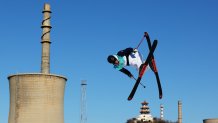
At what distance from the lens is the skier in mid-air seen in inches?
1065

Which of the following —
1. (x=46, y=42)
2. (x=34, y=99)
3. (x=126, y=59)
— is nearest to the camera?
(x=126, y=59)

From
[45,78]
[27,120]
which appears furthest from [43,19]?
[27,120]

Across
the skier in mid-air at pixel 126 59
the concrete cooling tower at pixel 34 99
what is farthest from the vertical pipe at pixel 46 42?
the skier in mid-air at pixel 126 59

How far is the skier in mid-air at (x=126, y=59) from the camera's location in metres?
27.1

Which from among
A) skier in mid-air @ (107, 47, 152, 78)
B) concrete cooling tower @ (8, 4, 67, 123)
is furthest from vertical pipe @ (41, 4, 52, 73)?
skier in mid-air @ (107, 47, 152, 78)

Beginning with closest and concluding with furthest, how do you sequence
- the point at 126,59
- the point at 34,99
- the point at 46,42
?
the point at 126,59
the point at 34,99
the point at 46,42

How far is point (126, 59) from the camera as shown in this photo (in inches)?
1088

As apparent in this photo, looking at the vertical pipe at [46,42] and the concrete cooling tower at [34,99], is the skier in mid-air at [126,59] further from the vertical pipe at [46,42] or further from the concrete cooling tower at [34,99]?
the vertical pipe at [46,42]

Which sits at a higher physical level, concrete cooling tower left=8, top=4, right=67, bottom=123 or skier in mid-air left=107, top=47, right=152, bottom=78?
skier in mid-air left=107, top=47, right=152, bottom=78

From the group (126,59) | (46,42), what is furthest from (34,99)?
(126,59)

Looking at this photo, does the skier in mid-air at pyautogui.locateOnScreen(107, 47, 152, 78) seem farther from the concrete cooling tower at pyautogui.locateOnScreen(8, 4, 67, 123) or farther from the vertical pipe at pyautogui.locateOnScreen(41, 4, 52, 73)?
the vertical pipe at pyautogui.locateOnScreen(41, 4, 52, 73)

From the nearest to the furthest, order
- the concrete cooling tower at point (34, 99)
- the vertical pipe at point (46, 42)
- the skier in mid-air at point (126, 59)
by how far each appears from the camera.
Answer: the skier in mid-air at point (126, 59) < the concrete cooling tower at point (34, 99) < the vertical pipe at point (46, 42)

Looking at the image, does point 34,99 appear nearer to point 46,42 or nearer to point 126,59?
point 46,42

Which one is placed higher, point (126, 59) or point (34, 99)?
point (126, 59)
